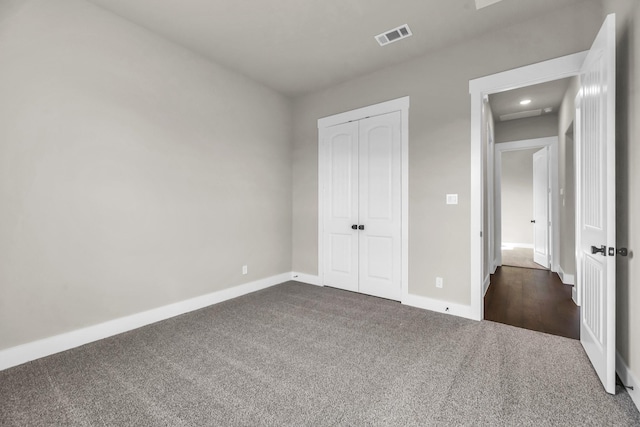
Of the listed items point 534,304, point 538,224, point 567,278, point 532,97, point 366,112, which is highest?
point 532,97

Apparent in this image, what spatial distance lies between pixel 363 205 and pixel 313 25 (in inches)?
83.5

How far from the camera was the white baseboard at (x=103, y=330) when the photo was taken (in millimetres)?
2164

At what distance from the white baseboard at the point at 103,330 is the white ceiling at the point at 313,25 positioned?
2.81 meters

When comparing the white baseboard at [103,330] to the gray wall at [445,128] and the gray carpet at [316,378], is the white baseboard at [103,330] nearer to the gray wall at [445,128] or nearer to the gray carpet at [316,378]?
the gray carpet at [316,378]

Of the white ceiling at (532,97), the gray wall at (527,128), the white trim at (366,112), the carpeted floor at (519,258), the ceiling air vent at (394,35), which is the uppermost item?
the ceiling air vent at (394,35)

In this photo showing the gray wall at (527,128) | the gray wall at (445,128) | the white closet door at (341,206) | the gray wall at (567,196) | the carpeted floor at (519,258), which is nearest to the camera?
the gray wall at (445,128)

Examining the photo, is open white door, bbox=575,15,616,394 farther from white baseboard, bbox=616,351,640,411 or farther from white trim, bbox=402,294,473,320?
white trim, bbox=402,294,473,320

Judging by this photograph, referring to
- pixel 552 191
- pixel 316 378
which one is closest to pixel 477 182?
pixel 316 378

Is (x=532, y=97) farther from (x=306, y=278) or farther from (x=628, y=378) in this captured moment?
(x=306, y=278)

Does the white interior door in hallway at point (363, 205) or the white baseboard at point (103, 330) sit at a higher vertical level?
the white interior door in hallway at point (363, 205)

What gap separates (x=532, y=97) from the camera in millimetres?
4441

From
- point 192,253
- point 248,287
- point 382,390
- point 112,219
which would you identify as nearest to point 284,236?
point 248,287

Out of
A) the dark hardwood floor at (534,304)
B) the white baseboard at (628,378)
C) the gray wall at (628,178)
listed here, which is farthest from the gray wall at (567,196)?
the white baseboard at (628,378)

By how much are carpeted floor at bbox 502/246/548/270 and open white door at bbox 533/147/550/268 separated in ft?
0.54
